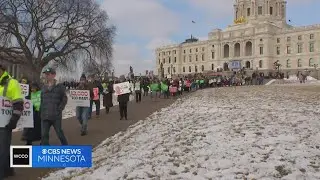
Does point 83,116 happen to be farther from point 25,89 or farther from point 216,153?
point 216,153

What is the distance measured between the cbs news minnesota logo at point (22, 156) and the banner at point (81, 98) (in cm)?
775

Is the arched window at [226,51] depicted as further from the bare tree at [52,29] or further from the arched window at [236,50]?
the bare tree at [52,29]

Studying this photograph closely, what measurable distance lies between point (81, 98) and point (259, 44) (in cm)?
13165

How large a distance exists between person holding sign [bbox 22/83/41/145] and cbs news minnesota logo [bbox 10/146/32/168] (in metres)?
4.40

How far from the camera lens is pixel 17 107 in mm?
7496

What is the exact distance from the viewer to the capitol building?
441ft

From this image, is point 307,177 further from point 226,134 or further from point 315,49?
point 315,49

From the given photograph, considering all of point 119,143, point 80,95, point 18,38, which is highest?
point 18,38

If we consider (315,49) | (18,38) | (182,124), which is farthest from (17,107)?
(315,49)

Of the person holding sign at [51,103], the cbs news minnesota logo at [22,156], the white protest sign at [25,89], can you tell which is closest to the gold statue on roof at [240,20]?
the white protest sign at [25,89]

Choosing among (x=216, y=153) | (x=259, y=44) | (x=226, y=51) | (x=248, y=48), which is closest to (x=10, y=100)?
(x=216, y=153)

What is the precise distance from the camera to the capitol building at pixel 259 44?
134500 mm

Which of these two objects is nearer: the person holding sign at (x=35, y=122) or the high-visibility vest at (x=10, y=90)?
the high-visibility vest at (x=10, y=90)

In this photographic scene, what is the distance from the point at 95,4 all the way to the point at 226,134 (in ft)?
113
